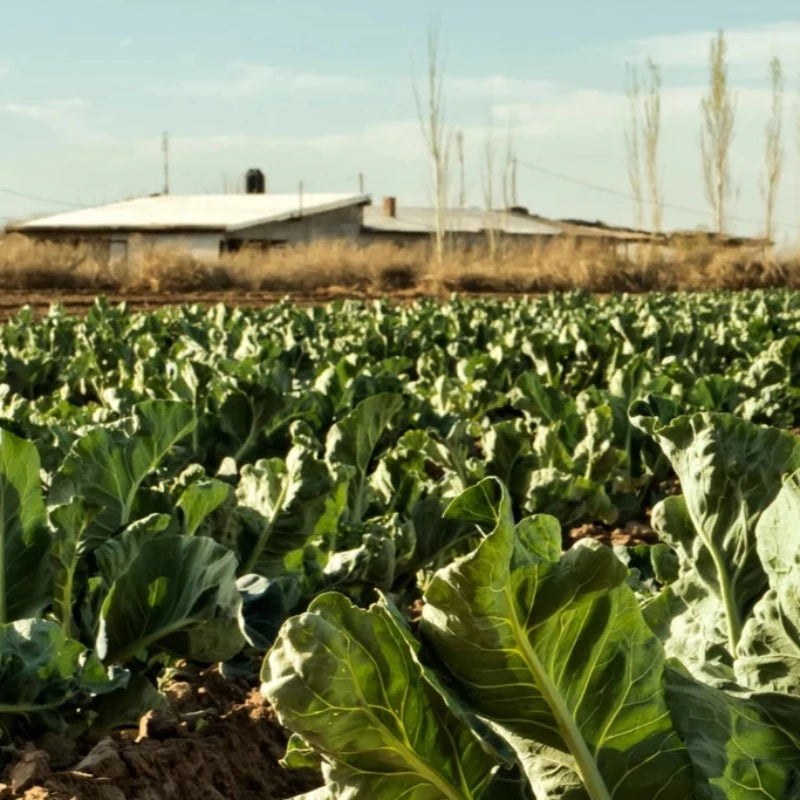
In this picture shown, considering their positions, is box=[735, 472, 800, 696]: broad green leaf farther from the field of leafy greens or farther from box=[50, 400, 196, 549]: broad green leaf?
box=[50, 400, 196, 549]: broad green leaf

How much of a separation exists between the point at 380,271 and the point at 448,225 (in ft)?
67.0

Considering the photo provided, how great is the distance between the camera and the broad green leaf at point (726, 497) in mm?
2096

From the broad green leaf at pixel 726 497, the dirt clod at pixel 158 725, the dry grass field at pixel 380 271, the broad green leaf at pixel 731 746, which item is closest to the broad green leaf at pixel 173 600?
the dirt clod at pixel 158 725

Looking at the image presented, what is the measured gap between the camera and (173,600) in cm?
277

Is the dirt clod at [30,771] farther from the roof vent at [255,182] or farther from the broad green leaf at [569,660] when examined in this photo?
the roof vent at [255,182]

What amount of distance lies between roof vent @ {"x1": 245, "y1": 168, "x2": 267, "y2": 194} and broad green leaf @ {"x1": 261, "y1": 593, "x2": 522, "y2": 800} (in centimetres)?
5776

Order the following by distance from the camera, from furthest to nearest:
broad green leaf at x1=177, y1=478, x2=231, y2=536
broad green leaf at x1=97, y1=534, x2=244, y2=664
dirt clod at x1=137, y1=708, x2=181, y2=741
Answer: broad green leaf at x1=177, y1=478, x2=231, y2=536, dirt clod at x1=137, y1=708, x2=181, y2=741, broad green leaf at x1=97, y1=534, x2=244, y2=664

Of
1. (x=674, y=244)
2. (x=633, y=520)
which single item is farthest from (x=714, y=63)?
(x=633, y=520)

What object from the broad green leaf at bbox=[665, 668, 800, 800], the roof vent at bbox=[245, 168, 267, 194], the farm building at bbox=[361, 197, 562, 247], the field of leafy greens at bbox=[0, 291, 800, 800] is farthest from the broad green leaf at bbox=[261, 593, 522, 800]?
the roof vent at bbox=[245, 168, 267, 194]

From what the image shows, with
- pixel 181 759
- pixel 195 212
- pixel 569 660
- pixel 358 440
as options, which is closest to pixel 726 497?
pixel 569 660

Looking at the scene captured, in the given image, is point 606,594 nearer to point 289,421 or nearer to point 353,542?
point 353,542

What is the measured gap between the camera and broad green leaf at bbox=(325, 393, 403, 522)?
4.11 m

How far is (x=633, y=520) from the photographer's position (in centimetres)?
561

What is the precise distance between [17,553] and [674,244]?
42969 mm
